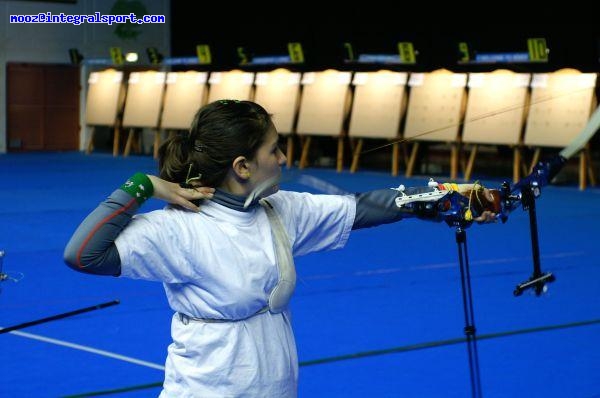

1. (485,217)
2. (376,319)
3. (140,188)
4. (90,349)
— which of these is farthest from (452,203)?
(376,319)

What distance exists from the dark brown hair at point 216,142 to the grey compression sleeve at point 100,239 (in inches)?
6.4

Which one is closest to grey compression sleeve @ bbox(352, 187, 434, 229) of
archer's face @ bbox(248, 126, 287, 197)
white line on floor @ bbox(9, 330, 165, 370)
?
archer's face @ bbox(248, 126, 287, 197)

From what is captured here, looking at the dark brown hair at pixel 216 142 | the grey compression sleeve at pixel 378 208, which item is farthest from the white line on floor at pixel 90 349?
the dark brown hair at pixel 216 142

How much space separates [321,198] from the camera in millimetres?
2221

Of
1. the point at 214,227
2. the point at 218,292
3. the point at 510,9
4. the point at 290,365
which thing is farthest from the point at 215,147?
the point at 510,9

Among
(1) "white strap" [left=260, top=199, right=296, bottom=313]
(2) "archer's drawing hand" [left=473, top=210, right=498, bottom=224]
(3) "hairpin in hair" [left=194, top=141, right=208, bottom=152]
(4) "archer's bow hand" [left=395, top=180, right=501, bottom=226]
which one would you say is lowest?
(1) "white strap" [left=260, top=199, right=296, bottom=313]

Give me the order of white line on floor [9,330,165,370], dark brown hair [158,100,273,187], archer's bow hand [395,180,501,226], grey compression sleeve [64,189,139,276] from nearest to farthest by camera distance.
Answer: grey compression sleeve [64,189,139,276] < dark brown hair [158,100,273,187] < archer's bow hand [395,180,501,226] < white line on floor [9,330,165,370]

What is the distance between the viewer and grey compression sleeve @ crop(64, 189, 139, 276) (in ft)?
6.27

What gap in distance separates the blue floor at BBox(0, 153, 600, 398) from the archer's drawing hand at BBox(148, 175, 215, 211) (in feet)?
0.93

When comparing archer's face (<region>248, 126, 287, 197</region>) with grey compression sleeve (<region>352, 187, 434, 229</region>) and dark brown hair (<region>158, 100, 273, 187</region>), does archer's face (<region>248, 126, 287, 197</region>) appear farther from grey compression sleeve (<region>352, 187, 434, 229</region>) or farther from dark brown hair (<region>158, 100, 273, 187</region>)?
grey compression sleeve (<region>352, 187, 434, 229</region>)

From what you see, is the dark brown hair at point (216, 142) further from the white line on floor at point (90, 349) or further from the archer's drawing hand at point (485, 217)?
the white line on floor at point (90, 349)

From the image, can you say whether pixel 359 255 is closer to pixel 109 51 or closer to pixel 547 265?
pixel 547 265

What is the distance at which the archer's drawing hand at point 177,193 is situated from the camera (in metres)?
2.00

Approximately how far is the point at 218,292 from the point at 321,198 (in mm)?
343
